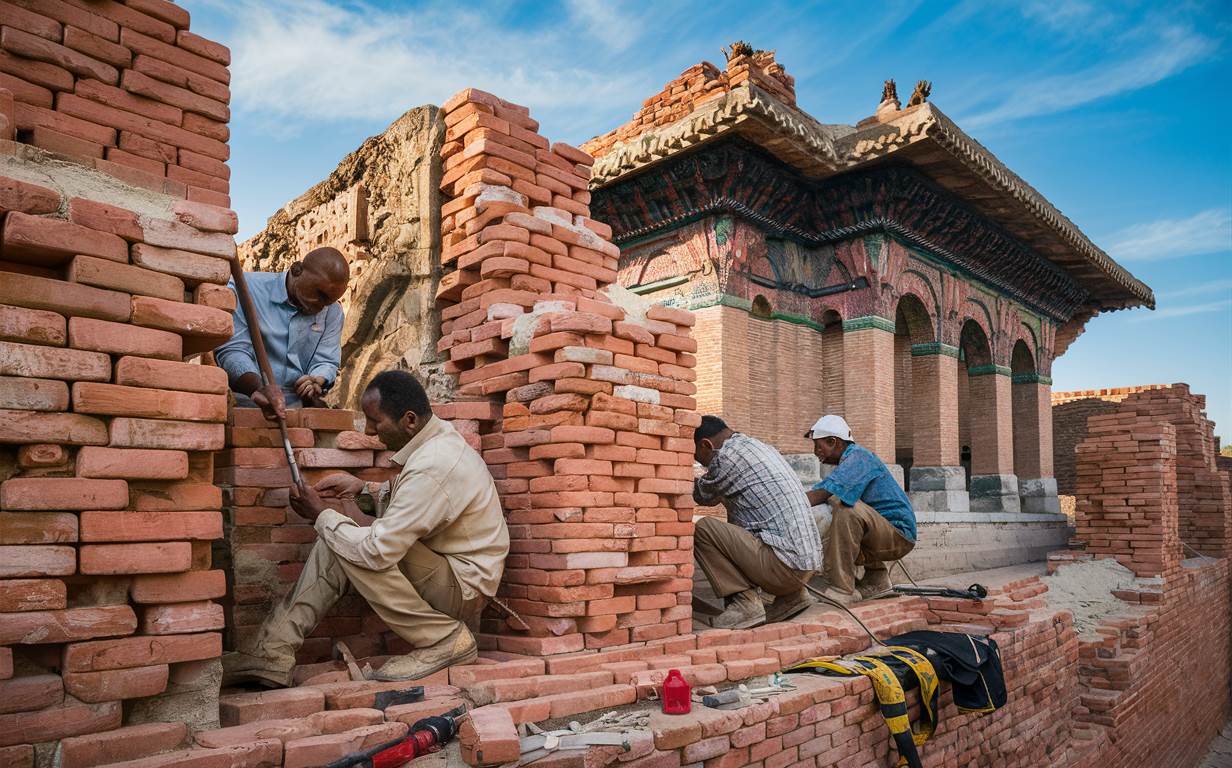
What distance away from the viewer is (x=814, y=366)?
11.1m

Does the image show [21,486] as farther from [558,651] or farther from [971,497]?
[971,497]

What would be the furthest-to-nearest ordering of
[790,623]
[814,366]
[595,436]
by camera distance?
[814,366] < [790,623] < [595,436]

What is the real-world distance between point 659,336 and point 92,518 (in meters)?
2.43

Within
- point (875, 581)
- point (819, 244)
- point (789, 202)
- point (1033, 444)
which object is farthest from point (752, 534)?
point (1033, 444)

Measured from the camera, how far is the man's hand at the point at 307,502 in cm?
318

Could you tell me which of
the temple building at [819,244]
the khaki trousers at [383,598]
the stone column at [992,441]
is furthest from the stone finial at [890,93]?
the khaki trousers at [383,598]

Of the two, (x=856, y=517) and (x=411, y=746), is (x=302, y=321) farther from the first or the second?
(x=856, y=517)

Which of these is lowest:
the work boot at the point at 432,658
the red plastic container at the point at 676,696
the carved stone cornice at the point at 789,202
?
the red plastic container at the point at 676,696

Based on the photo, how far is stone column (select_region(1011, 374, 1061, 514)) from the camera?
14945 mm

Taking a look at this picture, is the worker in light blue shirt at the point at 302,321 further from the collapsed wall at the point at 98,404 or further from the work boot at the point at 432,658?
the work boot at the point at 432,658

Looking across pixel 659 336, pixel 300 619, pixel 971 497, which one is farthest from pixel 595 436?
pixel 971 497

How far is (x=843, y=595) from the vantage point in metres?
5.57

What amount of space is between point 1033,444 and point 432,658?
14.6 meters

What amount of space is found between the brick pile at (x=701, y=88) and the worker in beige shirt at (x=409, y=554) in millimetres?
7244
